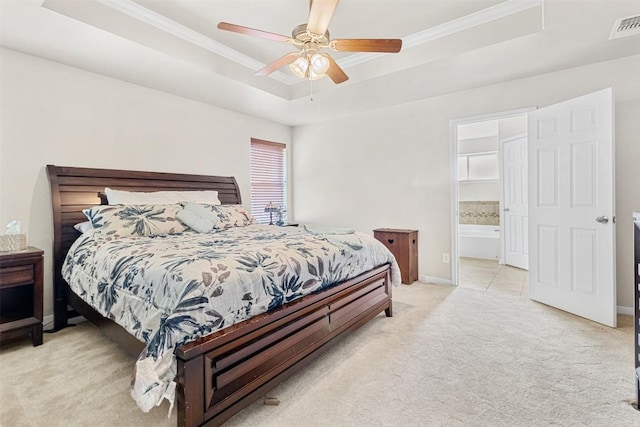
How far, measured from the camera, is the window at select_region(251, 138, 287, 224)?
503 cm

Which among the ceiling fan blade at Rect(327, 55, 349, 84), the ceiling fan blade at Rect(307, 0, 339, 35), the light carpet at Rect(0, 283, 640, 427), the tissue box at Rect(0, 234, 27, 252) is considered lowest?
the light carpet at Rect(0, 283, 640, 427)

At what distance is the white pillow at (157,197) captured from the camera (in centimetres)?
300

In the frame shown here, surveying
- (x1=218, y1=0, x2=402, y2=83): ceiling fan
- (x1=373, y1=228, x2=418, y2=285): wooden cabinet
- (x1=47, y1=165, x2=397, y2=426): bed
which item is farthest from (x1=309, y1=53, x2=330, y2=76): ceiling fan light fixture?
(x1=373, y1=228, x2=418, y2=285): wooden cabinet

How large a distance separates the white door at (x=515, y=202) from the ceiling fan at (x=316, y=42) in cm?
395

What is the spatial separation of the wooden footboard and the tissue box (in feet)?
7.14

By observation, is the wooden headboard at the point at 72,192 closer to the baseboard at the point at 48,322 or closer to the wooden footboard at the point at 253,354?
the baseboard at the point at 48,322

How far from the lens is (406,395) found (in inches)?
70.2

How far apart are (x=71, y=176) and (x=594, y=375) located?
14.8ft

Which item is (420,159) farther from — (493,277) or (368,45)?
(368,45)

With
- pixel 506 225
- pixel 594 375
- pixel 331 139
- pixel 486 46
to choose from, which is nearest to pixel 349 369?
pixel 594 375

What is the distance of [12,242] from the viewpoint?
2469 mm

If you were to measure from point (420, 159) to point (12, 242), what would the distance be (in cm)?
443

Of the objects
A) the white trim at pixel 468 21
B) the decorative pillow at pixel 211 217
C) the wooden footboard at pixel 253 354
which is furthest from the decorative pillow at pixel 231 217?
the white trim at pixel 468 21

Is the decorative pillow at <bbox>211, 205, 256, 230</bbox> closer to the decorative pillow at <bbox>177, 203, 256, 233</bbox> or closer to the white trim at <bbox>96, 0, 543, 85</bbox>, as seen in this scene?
the decorative pillow at <bbox>177, 203, 256, 233</bbox>
